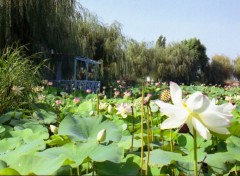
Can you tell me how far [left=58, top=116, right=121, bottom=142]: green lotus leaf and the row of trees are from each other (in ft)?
0.59

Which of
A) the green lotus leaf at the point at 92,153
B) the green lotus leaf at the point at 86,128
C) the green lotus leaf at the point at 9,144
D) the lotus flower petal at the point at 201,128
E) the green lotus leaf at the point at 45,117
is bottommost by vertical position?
the green lotus leaf at the point at 9,144

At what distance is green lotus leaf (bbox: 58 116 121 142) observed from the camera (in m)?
0.99

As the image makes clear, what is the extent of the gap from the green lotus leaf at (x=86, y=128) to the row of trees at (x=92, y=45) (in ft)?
0.59

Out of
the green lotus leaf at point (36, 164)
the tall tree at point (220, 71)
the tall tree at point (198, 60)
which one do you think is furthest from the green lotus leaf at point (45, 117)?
the tall tree at point (220, 71)

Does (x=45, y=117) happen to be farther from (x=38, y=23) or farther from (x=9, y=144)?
(x=38, y=23)

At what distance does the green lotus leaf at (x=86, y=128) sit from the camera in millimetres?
995

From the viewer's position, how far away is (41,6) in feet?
31.4

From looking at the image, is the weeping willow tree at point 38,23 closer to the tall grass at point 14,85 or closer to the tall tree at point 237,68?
the tall grass at point 14,85

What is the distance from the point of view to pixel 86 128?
41.7 inches

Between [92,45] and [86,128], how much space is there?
15.7 meters

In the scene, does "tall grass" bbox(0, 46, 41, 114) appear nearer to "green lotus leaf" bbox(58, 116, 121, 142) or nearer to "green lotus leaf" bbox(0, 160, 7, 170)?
"green lotus leaf" bbox(58, 116, 121, 142)

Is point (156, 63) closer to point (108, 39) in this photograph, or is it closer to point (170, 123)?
point (108, 39)

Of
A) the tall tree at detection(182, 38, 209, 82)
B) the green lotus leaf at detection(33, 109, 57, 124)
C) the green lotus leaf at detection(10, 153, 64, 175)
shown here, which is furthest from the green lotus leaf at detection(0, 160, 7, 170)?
the tall tree at detection(182, 38, 209, 82)

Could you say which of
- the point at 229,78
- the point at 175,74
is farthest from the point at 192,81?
the point at 229,78
